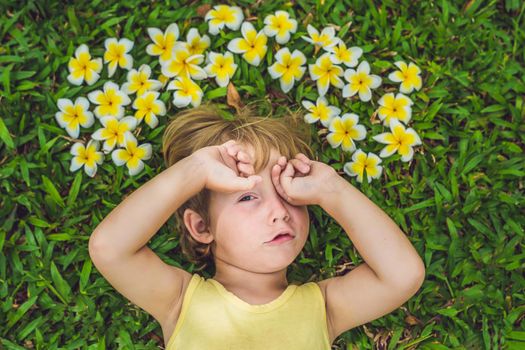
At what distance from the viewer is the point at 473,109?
3.48 metres

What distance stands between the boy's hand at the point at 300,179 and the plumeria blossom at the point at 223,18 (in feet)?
2.88

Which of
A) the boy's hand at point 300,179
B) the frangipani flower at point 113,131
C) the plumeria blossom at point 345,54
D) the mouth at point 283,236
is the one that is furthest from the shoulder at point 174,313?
the plumeria blossom at point 345,54

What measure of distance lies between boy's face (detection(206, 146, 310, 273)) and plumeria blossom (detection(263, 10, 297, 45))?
0.85 meters

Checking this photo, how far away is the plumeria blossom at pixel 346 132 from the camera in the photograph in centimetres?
336

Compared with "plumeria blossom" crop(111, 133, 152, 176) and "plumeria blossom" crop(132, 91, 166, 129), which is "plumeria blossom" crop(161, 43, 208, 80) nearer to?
"plumeria blossom" crop(132, 91, 166, 129)

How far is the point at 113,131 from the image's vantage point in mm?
3324

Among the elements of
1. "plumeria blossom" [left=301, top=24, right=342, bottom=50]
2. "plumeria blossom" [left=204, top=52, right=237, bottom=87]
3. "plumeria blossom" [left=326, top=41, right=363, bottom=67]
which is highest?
"plumeria blossom" [left=301, top=24, right=342, bottom=50]

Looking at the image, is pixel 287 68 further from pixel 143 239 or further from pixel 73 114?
pixel 143 239

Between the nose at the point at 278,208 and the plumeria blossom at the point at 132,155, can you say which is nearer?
the nose at the point at 278,208

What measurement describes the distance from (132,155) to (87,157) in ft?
0.63

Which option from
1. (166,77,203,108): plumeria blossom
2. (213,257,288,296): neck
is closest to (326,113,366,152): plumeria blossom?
(166,77,203,108): plumeria blossom

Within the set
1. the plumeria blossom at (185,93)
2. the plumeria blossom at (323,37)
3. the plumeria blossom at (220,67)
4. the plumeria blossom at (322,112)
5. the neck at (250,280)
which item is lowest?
the neck at (250,280)

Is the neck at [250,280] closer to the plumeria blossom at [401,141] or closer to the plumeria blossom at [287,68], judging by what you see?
the plumeria blossom at [401,141]

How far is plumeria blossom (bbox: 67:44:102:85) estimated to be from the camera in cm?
340
